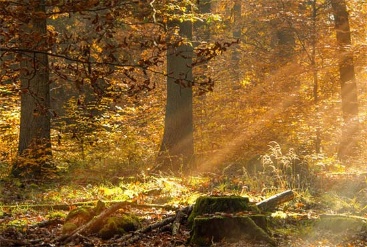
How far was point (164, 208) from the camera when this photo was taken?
9.30 meters

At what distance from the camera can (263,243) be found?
7.05 meters

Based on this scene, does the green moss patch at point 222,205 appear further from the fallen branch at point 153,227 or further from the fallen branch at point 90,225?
the fallen branch at point 90,225

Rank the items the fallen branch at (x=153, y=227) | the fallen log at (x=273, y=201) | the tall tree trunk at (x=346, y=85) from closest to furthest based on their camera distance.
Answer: the fallen branch at (x=153, y=227) → the fallen log at (x=273, y=201) → the tall tree trunk at (x=346, y=85)

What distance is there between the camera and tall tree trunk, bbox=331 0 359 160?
53.6 ft

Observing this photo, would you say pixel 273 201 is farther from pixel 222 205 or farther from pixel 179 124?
pixel 179 124

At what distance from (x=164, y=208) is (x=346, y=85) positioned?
982cm

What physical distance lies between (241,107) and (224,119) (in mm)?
730

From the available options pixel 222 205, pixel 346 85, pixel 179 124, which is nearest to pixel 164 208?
pixel 222 205

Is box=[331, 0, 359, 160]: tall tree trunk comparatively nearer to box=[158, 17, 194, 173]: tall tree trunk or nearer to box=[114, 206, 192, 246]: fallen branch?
box=[158, 17, 194, 173]: tall tree trunk

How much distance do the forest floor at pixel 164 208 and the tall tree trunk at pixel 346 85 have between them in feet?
13.0

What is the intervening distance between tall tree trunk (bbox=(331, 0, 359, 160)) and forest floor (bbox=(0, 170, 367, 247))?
13.0 ft

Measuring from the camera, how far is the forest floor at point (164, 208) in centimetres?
734

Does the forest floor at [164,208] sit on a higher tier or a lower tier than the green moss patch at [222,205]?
lower

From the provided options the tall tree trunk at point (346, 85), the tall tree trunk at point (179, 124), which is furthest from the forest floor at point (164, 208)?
the tall tree trunk at point (346, 85)
